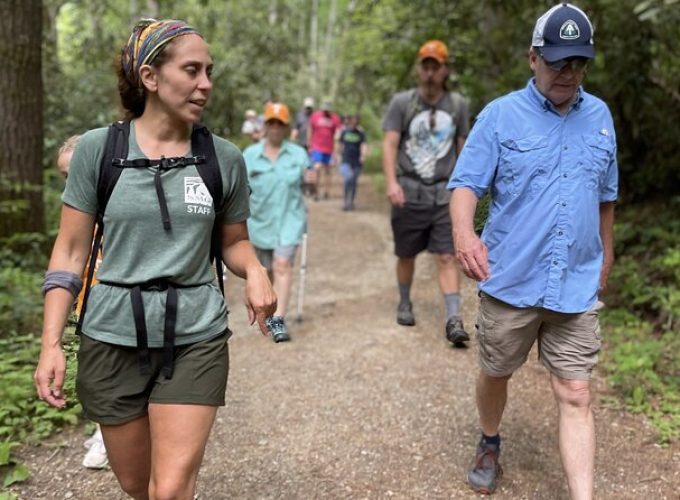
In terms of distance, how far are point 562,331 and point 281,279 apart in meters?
3.51

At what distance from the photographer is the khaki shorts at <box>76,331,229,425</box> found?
2.48 m

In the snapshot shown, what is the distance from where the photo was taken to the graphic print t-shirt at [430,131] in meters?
5.95

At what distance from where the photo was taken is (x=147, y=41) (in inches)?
96.0

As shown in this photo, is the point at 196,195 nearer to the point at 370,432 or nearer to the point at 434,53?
the point at 370,432

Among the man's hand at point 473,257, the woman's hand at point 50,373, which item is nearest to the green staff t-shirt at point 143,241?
the woman's hand at point 50,373

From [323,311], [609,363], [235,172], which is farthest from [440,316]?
[235,172]

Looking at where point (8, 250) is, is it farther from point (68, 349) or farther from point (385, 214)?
point (385, 214)

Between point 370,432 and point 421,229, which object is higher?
point 421,229

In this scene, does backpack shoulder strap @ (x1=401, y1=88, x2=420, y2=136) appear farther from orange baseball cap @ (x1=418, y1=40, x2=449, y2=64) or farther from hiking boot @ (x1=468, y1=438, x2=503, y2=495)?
hiking boot @ (x1=468, y1=438, x2=503, y2=495)

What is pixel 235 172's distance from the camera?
2.62m

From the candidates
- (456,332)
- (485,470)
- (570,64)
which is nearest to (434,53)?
(456,332)

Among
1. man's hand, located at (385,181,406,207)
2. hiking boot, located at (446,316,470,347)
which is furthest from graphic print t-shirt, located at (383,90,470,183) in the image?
hiking boot, located at (446,316,470,347)

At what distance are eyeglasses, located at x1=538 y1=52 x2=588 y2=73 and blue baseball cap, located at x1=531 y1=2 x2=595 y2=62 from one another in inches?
0.8

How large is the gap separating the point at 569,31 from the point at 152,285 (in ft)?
6.30
